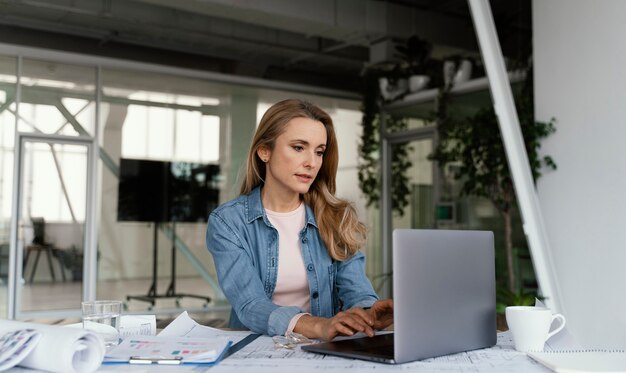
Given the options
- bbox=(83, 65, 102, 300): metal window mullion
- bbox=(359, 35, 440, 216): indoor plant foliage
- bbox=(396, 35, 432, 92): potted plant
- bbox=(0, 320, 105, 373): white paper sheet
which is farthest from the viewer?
bbox=(359, 35, 440, 216): indoor plant foliage

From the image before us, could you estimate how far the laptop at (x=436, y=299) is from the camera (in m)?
1.18

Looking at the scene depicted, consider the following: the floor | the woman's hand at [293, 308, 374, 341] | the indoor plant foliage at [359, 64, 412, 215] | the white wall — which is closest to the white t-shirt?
the woman's hand at [293, 308, 374, 341]

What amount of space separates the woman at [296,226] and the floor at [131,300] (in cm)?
416

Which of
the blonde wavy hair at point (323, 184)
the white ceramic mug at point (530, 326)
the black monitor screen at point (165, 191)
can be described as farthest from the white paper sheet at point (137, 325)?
the black monitor screen at point (165, 191)

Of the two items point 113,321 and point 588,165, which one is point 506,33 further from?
point 113,321

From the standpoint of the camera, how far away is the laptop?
1181 mm

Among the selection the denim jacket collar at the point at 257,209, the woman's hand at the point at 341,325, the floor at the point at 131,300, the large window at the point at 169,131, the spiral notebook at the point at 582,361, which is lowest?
the floor at the point at 131,300

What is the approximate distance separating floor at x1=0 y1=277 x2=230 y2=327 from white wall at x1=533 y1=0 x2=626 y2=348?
3183 mm

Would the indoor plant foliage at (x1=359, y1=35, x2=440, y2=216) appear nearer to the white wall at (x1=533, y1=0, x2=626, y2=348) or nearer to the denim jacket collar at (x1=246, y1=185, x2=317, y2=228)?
the white wall at (x1=533, y1=0, x2=626, y2=348)

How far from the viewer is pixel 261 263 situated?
2.03m

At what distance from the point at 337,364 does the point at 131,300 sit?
5814 millimetres

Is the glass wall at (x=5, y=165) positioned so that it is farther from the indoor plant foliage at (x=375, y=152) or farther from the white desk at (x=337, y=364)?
the white desk at (x=337, y=364)

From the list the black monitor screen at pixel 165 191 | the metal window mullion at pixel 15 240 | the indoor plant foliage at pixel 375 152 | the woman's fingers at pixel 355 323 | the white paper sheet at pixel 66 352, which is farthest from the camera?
the indoor plant foliage at pixel 375 152

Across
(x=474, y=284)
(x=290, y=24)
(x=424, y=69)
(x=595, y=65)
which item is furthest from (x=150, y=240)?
(x=474, y=284)
